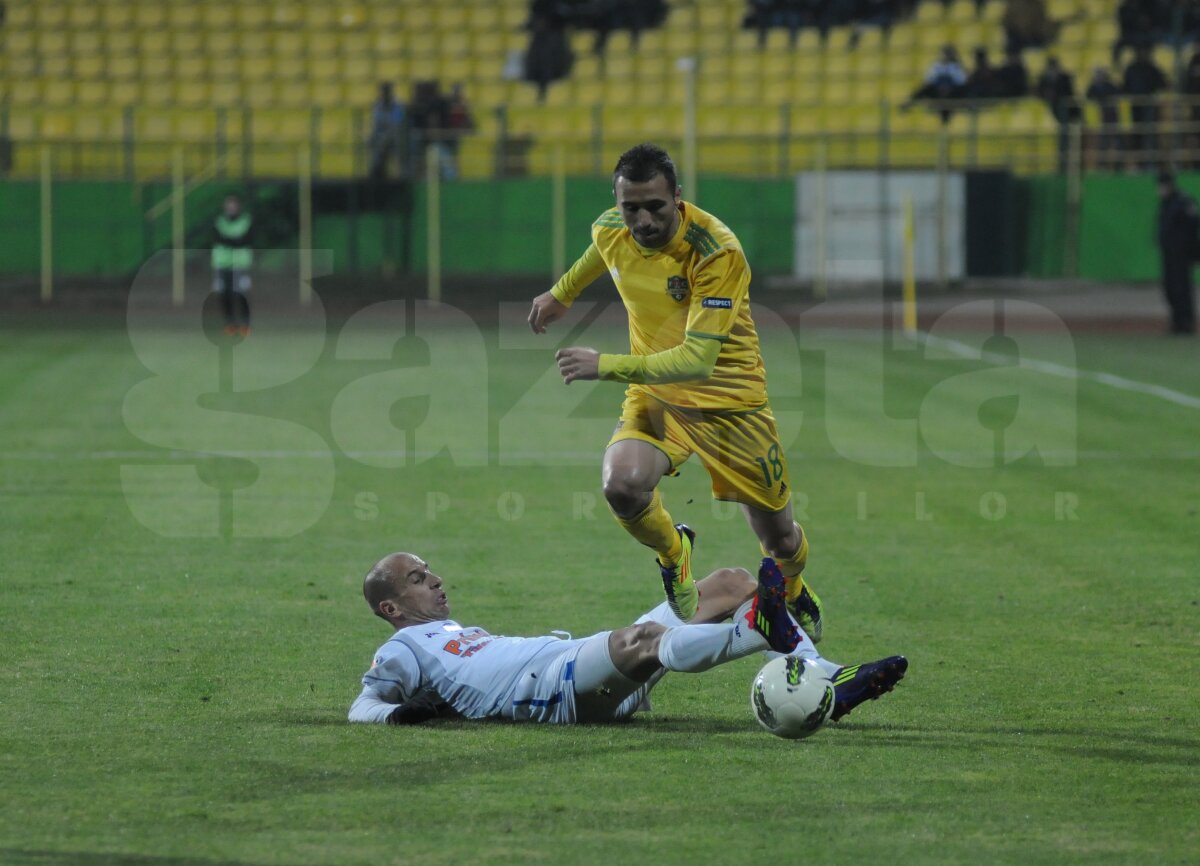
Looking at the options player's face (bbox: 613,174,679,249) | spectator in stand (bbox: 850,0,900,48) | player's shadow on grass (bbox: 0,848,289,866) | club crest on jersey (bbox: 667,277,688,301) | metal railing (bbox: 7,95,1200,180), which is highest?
Answer: spectator in stand (bbox: 850,0,900,48)

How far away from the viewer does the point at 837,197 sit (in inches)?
1215

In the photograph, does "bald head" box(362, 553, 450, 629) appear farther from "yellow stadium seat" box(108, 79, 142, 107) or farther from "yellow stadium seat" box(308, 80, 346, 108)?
"yellow stadium seat" box(108, 79, 142, 107)

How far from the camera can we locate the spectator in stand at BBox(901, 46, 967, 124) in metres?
30.4

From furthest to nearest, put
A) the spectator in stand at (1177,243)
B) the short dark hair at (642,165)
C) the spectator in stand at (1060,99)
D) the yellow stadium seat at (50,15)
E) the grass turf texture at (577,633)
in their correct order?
the yellow stadium seat at (50,15), the spectator in stand at (1060,99), the spectator in stand at (1177,243), the short dark hair at (642,165), the grass turf texture at (577,633)

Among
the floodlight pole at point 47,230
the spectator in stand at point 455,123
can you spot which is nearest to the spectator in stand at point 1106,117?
the spectator in stand at point 455,123

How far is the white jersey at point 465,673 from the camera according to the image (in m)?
5.96

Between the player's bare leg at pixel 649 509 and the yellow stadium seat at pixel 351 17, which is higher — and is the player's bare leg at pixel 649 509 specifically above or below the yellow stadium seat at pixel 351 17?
below

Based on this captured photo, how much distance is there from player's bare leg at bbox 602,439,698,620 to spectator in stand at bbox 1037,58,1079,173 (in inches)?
960

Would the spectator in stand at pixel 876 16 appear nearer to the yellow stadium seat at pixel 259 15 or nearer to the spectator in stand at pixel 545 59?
the spectator in stand at pixel 545 59

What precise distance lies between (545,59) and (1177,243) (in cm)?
1380

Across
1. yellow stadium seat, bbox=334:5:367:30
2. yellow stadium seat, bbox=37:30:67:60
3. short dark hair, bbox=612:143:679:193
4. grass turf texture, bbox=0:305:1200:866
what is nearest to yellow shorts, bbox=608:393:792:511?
grass turf texture, bbox=0:305:1200:866

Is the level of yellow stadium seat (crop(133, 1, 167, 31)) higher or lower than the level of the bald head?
higher

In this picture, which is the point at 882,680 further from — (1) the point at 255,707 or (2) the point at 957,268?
(2) the point at 957,268

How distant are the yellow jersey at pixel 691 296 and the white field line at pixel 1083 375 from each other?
10.7 m
